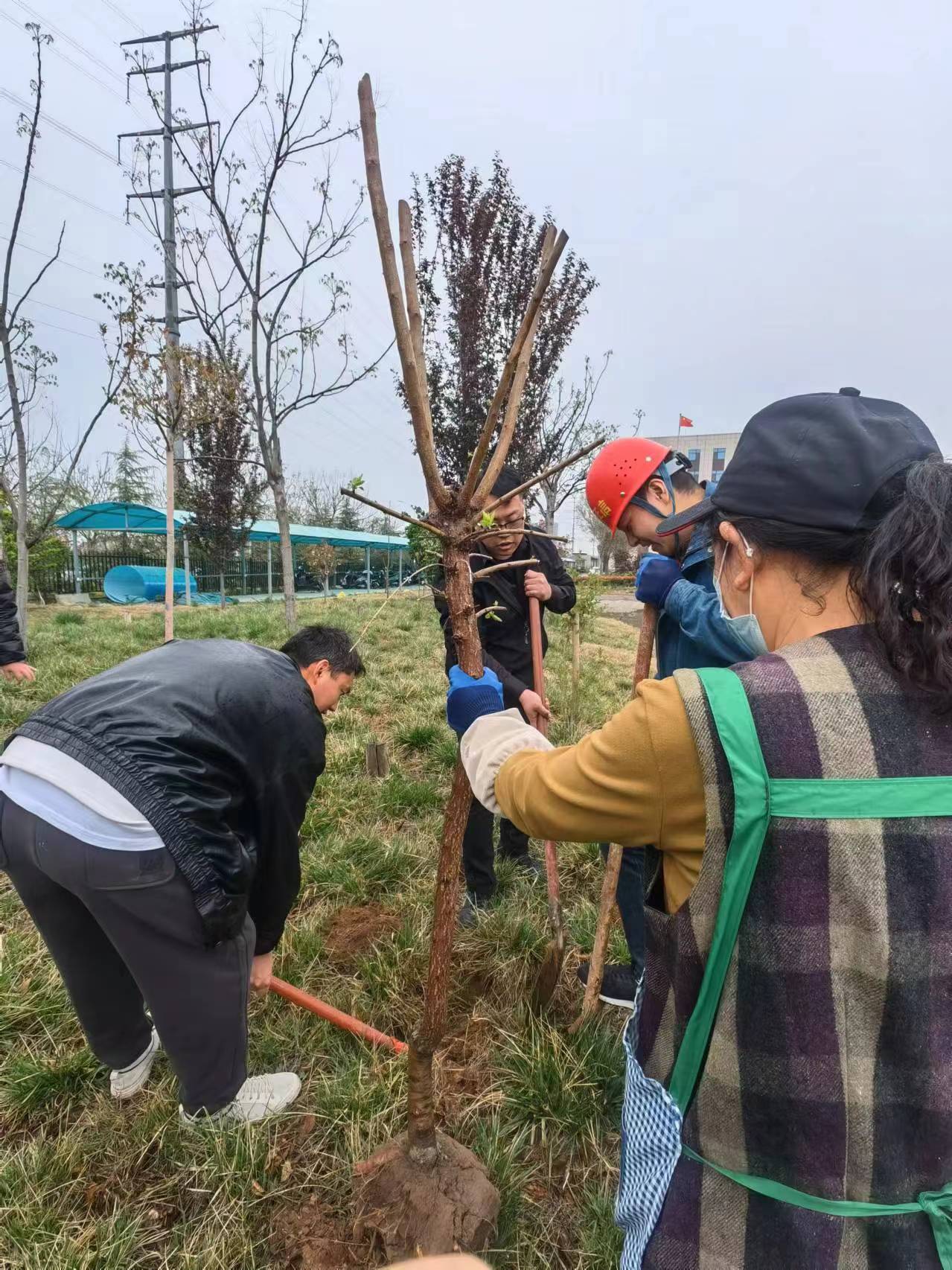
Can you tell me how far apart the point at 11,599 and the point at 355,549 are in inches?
1081

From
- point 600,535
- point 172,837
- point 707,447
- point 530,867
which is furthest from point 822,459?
point 707,447

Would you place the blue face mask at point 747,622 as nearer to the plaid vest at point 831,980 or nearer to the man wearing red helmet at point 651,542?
the plaid vest at point 831,980

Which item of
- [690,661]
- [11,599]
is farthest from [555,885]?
[11,599]

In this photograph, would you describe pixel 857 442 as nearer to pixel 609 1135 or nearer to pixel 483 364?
pixel 609 1135

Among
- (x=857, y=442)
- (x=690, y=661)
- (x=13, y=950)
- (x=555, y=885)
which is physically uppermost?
(x=857, y=442)

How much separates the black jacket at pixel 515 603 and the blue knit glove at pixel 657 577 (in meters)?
0.93

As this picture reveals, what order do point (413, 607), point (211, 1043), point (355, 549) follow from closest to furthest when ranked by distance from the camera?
point (211, 1043) < point (413, 607) < point (355, 549)

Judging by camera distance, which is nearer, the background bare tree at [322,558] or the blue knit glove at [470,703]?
the blue knit glove at [470,703]

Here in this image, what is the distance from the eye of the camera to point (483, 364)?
33.4 ft

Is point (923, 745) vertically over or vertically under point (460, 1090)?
over

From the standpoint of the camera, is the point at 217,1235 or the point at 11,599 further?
the point at 11,599

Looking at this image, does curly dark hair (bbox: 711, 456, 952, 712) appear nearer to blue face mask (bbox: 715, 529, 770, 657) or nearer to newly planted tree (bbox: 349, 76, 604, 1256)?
blue face mask (bbox: 715, 529, 770, 657)

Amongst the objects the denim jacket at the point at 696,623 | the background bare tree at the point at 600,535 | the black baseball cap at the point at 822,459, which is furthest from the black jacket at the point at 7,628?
the background bare tree at the point at 600,535

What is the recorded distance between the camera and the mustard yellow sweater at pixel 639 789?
2.85 ft
